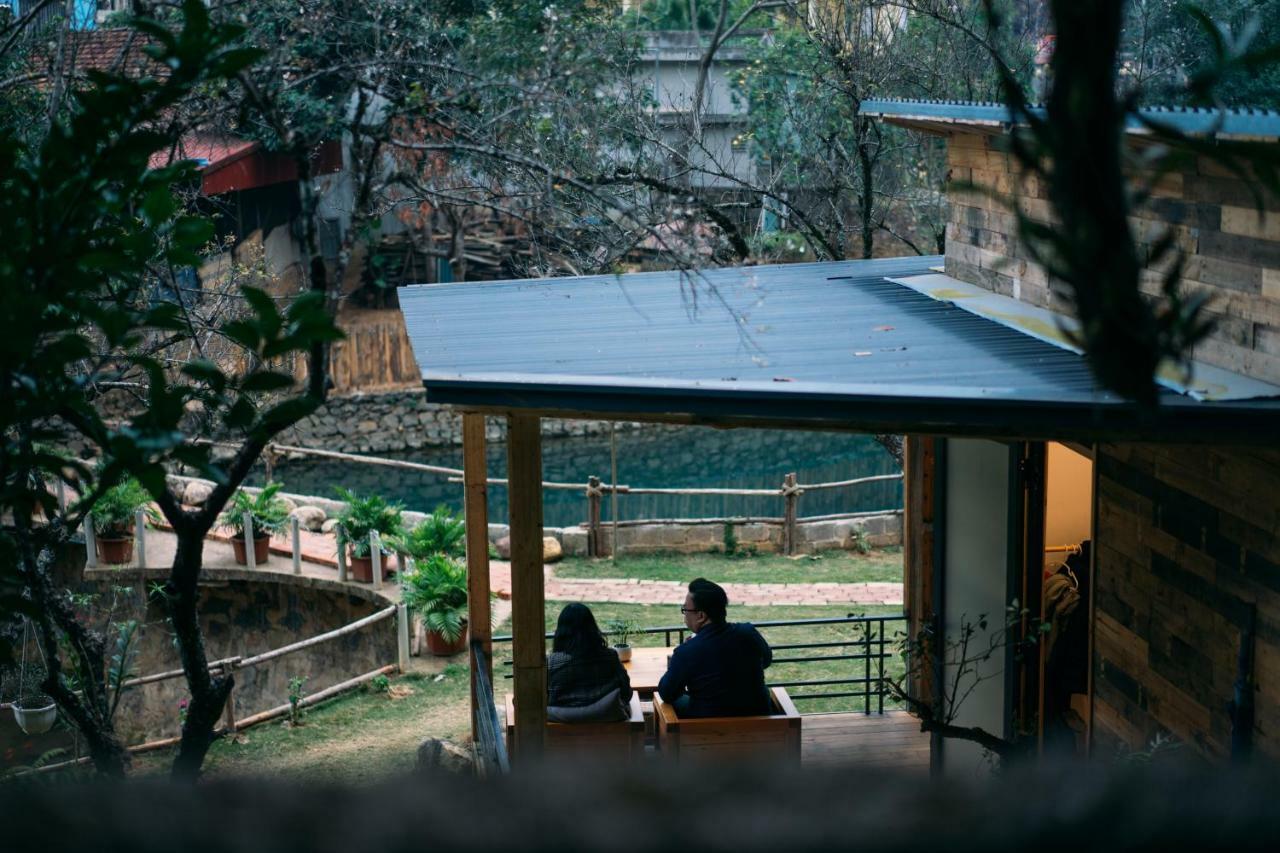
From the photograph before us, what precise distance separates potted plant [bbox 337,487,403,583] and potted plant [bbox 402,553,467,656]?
142 centimetres

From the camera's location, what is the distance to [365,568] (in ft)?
45.4

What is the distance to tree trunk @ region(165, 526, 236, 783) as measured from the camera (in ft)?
11.3

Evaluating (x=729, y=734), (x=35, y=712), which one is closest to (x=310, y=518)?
(x=35, y=712)

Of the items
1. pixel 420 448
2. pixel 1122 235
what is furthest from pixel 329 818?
pixel 420 448

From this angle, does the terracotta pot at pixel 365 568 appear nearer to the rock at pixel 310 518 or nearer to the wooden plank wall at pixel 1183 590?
the rock at pixel 310 518

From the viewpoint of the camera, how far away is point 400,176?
4805 mm

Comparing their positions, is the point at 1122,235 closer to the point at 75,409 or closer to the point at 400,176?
the point at 75,409

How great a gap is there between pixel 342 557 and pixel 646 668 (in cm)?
560

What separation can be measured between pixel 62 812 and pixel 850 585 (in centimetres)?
1403

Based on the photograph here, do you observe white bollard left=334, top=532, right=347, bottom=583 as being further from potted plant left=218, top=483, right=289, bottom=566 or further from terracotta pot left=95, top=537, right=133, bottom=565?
terracotta pot left=95, top=537, right=133, bottom=565

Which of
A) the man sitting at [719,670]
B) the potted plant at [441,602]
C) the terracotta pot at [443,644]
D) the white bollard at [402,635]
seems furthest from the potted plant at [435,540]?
the man sitting at [719,670]

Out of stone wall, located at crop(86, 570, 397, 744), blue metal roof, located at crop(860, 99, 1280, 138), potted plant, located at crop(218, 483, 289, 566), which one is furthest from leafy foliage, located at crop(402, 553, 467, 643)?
blue metal roof, located at crop(860, 99, 1280, 138)

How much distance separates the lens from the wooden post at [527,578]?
220 inches

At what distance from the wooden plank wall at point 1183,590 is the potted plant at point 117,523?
11369 millimetres
